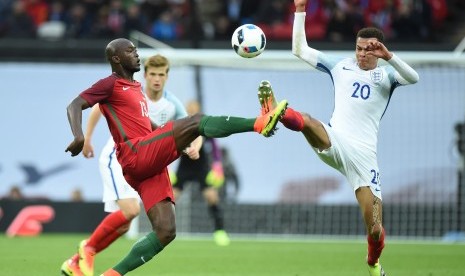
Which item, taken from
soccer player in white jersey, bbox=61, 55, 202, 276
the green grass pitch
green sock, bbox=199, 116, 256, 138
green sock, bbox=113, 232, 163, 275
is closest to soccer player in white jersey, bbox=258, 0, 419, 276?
the green grass pitch

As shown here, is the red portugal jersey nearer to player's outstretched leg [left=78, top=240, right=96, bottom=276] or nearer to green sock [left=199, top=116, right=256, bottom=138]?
green sock [left=199, top=116, right=256, bottom=138]

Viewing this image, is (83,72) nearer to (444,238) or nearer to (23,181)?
(23,181)

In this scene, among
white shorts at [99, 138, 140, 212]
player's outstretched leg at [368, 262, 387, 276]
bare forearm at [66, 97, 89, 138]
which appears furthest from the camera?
white shorts at [99, 138, 140, 212]

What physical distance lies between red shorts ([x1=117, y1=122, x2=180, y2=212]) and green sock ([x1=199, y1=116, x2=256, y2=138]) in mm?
352

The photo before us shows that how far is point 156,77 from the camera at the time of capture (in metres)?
11.5

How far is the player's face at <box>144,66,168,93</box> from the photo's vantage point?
11445mm

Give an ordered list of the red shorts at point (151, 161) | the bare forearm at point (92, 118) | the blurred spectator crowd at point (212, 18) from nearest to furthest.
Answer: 1. the red shorts at point (151, 161)
2. the bare forearm at point (92, 118)
3. the blurred spectator crowd at point (212, 18)

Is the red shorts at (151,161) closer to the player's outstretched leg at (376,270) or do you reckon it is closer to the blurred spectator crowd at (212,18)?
the player's outstretched leg at (376,270)

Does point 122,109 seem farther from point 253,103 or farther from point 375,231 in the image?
point 253,103

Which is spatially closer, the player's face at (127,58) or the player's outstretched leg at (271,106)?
the player's outstretched leg at (271,106)

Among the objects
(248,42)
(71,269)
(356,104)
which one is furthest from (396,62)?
(71,269)

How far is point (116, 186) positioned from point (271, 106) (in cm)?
290

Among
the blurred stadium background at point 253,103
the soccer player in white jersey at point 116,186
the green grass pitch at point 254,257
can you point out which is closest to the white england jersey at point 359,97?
the soccer player in white jersey at point 116,186

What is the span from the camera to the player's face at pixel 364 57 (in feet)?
32.4
